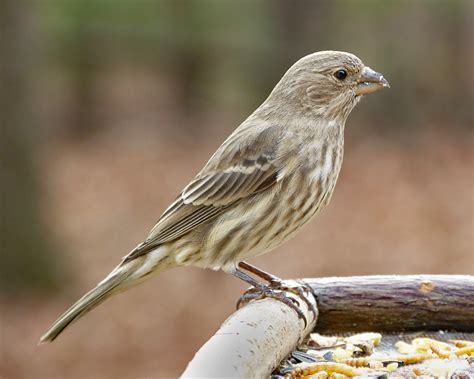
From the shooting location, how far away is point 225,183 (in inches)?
223

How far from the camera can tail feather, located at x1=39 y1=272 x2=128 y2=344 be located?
520 cm

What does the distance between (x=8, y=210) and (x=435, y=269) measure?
5.82 m

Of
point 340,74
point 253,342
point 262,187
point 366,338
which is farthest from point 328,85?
point 253,342

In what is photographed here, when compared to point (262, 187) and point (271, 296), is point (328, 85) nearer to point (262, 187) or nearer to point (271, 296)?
point (262, 187)

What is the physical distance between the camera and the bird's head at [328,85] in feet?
19.1

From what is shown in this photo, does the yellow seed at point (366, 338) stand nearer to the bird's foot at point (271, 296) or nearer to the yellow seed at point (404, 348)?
the yellow seed at point (404, 348)

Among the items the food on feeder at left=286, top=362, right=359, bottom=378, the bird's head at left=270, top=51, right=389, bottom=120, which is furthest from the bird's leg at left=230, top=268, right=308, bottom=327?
the bird's head at left=270, top=51, right=389, bottom=120

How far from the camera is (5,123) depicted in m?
11.8

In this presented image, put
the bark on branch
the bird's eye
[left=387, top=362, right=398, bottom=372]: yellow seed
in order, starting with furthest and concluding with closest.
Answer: the bird's eye
the bark on branch
[left=387, top=362, right=398, bottom=372]: yellow seed

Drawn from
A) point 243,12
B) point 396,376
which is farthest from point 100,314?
point 243,12

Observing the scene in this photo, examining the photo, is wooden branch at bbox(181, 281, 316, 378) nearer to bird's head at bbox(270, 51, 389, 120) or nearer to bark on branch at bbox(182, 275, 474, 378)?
bark on branch at bbox(182, 275, 474, 378)

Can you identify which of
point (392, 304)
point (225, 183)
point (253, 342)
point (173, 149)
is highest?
point (225, 183)

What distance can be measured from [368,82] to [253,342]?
2.48m

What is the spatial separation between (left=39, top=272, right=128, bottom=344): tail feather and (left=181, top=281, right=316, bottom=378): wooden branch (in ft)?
3.51
